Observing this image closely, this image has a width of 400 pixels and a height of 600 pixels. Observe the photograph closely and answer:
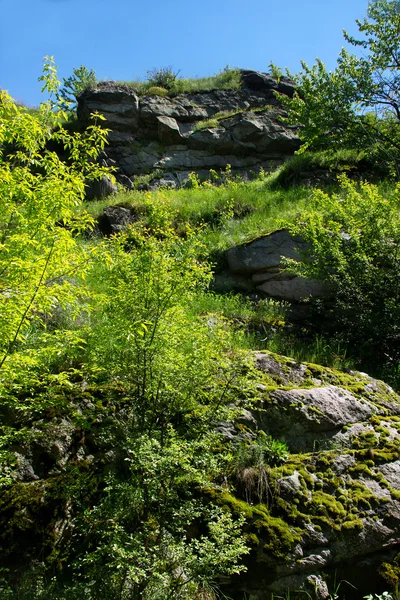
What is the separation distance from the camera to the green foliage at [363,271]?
7227mm

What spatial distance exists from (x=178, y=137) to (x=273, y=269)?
1177 cm

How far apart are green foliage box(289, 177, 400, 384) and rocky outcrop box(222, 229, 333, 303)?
0.56 m

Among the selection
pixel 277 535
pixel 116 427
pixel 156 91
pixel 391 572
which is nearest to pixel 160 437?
pixel 116 427

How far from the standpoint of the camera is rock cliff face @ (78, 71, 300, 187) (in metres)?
18.4

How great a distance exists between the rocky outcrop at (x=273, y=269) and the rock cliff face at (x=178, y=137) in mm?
9073

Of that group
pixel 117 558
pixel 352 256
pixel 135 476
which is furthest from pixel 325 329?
pixel 117 558

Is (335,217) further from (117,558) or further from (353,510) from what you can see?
(117,558)

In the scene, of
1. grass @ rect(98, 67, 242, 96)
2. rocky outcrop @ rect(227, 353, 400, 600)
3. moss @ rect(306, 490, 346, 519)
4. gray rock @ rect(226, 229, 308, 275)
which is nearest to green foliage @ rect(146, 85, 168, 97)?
grass @ rect(98, 67, 242, 96)

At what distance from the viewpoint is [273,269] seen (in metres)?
9.18

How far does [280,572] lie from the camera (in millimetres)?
3848

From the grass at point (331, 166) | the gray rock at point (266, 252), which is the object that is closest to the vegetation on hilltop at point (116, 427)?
the gray rock at point (266, 252)

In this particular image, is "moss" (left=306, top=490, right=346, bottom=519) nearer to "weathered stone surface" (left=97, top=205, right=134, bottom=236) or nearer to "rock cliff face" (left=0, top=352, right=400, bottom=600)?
"rock cliff face" (left=0, top=352, right=400, bottom=600)

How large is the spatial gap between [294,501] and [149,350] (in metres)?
1.94

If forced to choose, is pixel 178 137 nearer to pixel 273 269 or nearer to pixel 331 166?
pixel 331 166
